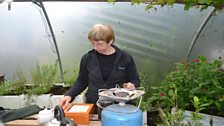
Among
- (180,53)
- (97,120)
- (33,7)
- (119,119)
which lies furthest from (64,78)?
(119,119)

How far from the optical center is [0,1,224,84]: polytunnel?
3.57 metres

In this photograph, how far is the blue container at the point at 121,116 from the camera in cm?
141

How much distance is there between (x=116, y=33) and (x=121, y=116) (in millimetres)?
2371

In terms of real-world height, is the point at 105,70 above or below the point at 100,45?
below

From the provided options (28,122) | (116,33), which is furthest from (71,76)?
(28,122)

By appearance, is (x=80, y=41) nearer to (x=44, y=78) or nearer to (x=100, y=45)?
(x=44, y=78)

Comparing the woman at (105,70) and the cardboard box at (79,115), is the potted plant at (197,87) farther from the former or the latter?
the cardboard box at (79,115)

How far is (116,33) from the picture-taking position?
370 centimetres

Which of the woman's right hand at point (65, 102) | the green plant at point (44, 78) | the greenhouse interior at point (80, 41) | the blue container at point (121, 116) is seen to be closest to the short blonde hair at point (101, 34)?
the woman's right hand at point (65, 102)

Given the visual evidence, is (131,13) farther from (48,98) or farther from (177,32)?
(48,98)

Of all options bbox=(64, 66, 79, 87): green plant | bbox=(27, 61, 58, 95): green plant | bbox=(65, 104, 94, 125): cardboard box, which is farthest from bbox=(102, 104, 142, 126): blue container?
bbox=(64, 66, 79, 87): green plant

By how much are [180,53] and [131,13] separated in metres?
0.85

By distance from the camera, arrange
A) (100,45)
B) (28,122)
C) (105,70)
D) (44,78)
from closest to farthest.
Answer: (28,122) → (100,45) → (105,70) → (44,78)

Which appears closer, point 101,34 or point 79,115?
point 79,115
